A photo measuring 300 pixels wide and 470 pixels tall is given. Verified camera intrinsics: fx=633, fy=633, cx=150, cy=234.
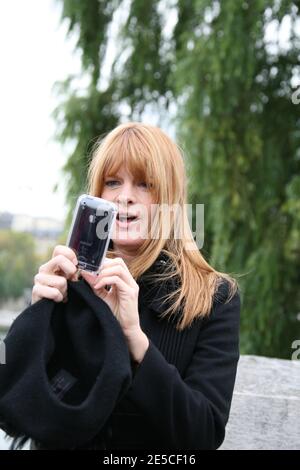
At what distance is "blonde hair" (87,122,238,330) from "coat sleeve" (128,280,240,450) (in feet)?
0.19

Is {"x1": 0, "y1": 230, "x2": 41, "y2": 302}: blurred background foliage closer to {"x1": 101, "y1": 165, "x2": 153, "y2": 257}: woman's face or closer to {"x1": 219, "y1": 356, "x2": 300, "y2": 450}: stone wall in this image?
{"x1": 219, "y1": 356, "x2": 300, "y2": 450}: stone wall

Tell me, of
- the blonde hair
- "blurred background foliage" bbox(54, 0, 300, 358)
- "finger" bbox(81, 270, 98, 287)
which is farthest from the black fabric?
"blurred background foliage" bbox(54, 0, 300, 358)

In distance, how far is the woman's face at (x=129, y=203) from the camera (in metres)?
1.30

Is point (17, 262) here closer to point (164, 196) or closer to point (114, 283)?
point (164, 196)

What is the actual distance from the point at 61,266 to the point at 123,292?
12cm

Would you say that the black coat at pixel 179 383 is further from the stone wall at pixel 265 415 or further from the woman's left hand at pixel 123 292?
the stone wall at pixel 265 415

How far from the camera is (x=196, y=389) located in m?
1.16

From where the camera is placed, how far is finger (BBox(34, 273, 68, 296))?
1.08 m

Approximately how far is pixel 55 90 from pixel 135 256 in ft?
13.9

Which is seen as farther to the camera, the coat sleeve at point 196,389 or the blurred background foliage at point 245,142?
the blurred background foliage at point 245,142

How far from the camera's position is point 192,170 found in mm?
4531

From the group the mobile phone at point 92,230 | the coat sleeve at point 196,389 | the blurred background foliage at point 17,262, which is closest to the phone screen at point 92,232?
the mobile phone at point 92,230
